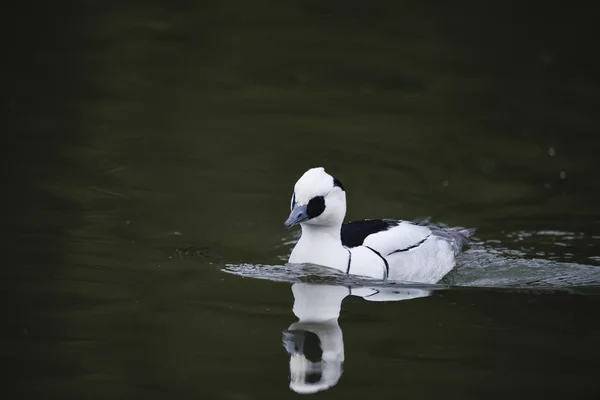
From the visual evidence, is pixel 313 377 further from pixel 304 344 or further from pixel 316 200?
pixel 316 200

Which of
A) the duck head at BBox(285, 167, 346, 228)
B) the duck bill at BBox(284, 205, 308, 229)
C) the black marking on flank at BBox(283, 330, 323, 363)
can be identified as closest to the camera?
the black marking on flank at BBox(283, 330, 323, 363)

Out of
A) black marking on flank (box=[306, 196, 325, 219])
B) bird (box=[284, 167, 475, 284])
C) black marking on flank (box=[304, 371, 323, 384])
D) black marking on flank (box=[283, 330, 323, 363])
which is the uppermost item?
black marking on flank (box=[306, 196, 325, 219])

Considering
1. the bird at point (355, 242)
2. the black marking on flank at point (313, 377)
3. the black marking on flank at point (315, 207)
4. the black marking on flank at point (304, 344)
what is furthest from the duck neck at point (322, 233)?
the black marking on flank at point (313, 377)

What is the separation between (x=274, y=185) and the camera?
11219 mm

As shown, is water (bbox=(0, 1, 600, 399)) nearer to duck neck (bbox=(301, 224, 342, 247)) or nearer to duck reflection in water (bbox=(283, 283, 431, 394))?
duck reflection in water (bbox=(283, 283, 431, 394))

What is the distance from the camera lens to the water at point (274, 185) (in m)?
6.26

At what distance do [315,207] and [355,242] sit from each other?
784 mm

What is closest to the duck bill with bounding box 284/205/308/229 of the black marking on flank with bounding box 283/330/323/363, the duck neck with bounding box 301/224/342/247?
the duck neck with bounding box 301/224/342/247

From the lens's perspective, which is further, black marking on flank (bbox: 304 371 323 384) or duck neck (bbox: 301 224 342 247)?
duck neck (bbox: 301 224 342 247)

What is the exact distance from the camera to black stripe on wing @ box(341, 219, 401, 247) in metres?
8.62

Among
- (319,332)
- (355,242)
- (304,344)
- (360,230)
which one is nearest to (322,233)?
(355,242)

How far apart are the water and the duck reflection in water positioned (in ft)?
0.29

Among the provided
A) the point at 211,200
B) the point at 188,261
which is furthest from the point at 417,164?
the point at 188,261

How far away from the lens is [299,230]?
10.4 meters
